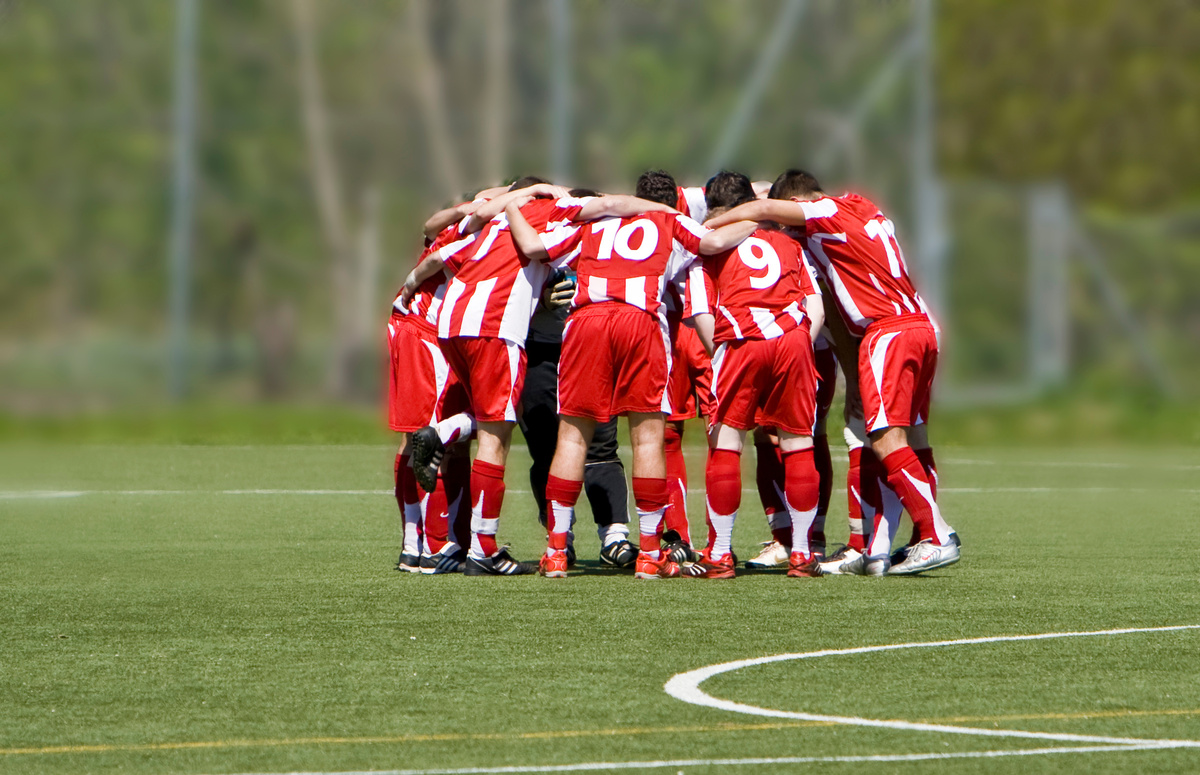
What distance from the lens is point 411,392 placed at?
9.30 metres

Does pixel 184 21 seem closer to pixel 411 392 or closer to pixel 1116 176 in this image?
pixel 411 392

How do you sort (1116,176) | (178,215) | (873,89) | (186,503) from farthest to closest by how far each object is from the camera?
(1116,176) → (873,89) → (178,215) → (186,503)

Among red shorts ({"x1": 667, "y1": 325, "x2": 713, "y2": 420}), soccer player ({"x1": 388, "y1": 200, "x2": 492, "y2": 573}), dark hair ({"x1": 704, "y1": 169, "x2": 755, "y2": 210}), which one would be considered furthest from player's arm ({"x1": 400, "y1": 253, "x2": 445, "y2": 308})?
red shorts ({"x1": 667, "y1": 325, "x2": 713, "y2": 420})

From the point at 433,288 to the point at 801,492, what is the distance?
2.14m

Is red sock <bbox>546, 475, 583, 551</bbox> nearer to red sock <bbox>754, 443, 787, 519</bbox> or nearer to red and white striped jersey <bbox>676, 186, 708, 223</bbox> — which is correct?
red sock <bbox>754, 443, 787, 519</bbox>

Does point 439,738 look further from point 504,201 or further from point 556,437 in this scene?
point 556,437

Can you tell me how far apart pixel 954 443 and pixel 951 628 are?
1553cm

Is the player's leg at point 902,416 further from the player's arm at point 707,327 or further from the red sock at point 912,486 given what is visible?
the player's arm at point 707,327

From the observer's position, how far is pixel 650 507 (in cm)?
879

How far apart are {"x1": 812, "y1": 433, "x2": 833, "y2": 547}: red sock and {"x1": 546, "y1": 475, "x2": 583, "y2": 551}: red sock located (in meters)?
1.48

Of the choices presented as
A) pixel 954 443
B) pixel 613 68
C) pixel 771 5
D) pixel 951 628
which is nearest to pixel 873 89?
pixel 771 5

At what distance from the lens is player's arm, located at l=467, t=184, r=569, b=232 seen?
351 inches

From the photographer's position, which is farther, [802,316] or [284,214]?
[284,214]

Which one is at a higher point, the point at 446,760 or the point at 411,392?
the point at 411,392
